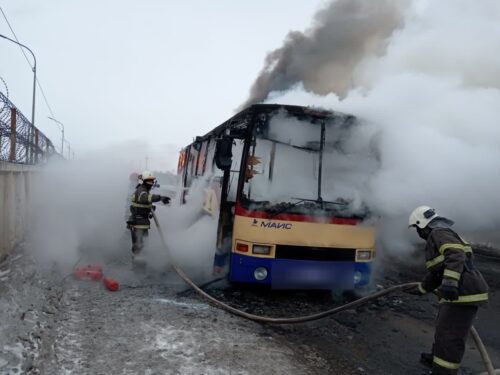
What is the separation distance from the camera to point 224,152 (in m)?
5.67

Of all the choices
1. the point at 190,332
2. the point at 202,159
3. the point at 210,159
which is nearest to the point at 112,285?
the point at 190,332

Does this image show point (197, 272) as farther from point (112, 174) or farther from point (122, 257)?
point (112, 174)

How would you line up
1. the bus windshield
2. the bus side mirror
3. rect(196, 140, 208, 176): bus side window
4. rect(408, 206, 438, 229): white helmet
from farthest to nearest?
rect(196, 140, 208, 176): bus side window → the bus windshield → the bus side mirror → rect(408, 206, 438, 229): white helmet

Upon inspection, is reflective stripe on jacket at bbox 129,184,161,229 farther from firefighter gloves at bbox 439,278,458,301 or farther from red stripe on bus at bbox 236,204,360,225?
firefighter gloves at bbox 439,278,458,301

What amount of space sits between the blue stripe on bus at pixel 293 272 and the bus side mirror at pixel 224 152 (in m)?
1.26

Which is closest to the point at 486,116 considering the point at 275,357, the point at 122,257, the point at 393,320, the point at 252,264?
the point at 393,320

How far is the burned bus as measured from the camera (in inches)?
224

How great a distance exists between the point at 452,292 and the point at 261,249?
8.78 feet

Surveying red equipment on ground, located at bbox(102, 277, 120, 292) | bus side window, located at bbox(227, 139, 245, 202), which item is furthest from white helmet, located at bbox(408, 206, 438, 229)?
red equipment on ground, located at bbox(102, 277, 120, 292)

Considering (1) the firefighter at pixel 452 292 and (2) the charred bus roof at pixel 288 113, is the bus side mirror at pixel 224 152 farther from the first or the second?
(1) the firefighter at pixel 452 292

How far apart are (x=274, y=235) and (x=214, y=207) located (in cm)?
147

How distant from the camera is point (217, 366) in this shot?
380 cm

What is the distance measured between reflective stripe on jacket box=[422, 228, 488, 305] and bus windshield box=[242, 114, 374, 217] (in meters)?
2.06

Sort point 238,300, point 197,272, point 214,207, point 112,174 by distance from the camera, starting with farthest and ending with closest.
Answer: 1. point 112,174
2. point 197,272
3. point 214,207
4. point 238,300
